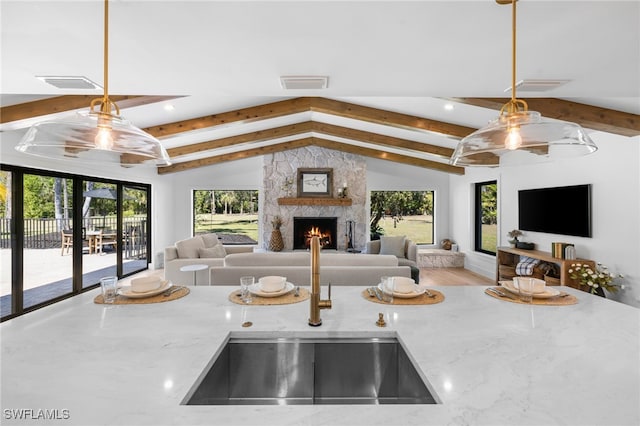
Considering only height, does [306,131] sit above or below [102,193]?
above

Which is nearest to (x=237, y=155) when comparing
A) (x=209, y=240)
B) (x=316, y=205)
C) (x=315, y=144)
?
(x=315, y=144)

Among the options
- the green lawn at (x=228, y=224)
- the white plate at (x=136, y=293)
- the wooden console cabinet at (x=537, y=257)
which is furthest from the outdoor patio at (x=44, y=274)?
the wooden console cabinet at (x=537, y=257)

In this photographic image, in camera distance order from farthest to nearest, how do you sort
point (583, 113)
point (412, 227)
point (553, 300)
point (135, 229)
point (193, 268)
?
point (412, 227) → point (135, 229) → point (193, 268) → point (583, 113) → point (553, 300)

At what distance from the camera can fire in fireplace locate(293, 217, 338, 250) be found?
7.61 metres

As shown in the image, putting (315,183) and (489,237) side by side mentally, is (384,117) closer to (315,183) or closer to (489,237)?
(315,183)

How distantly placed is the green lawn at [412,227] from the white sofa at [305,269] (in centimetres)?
459

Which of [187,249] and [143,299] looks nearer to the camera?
[143,299]

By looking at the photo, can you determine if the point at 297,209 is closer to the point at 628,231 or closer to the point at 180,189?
the point at 180,189

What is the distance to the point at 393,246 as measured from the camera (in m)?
6.05

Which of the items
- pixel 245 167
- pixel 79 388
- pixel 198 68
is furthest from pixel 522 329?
pixel 245 167

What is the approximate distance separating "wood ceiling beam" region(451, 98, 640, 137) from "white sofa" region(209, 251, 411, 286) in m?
1.89

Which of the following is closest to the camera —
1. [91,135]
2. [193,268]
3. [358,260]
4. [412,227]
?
[91,135]

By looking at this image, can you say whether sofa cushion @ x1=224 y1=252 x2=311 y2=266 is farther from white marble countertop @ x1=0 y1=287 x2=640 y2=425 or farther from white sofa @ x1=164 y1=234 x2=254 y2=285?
white marble countertop @ x1=0 y1=287 x2=640 y2=425

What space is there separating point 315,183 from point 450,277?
3.55 m
